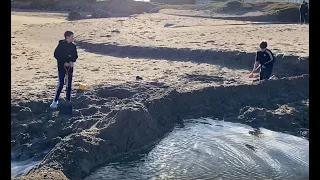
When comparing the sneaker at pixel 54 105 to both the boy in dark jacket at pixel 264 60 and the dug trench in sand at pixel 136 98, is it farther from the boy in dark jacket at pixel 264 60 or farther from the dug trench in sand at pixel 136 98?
the boy in dark jacket at pixel 264 60

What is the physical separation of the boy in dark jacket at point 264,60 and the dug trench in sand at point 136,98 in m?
0.27

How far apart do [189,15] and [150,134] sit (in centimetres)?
1905

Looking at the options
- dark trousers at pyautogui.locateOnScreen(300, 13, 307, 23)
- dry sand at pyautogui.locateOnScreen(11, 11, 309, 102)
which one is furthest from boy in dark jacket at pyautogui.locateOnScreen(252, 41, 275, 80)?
dark trousers at pyautogui.locateOnScreen(300, 13, 307, 23)

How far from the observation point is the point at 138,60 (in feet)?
41.0

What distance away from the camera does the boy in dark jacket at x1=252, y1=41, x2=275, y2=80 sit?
905 centimetres

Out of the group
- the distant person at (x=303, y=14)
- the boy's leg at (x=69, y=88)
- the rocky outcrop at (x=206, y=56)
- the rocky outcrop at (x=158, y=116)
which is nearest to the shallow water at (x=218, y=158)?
the rocky outcrop at (x=158, y=116)

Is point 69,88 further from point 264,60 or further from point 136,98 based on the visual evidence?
point 264,60

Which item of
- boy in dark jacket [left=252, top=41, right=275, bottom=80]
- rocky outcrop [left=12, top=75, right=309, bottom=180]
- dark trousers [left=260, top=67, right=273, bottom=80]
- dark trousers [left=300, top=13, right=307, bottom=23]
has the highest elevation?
dark trousers [left=300, top=13, right=307, bottom=23]

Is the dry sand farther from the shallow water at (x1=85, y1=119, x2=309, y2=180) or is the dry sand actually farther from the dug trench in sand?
the shallow water at (x1=85, y1=119, x2=309, y2=180)

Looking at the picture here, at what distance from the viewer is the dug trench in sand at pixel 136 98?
6.33m

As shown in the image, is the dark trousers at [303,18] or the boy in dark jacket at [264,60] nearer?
the boy in dark jacket at [264,60]

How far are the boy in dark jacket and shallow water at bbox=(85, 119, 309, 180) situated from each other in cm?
193

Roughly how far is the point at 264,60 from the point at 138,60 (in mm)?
4362
